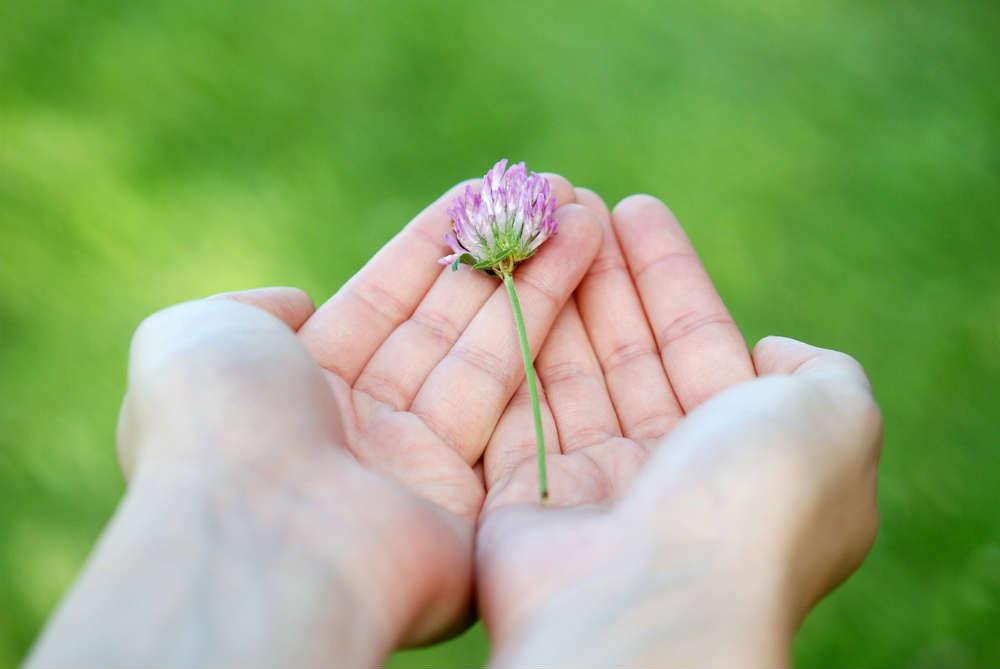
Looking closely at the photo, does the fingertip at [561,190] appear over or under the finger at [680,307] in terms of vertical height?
over

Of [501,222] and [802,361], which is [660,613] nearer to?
[802,361]

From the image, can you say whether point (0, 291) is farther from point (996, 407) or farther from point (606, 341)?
point (996, 407)

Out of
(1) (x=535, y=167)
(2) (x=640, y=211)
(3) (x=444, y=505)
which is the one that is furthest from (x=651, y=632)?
(1) (x=535, y=167)

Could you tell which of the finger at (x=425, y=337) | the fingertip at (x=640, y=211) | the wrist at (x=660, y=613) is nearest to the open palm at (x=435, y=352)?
the finger at (x=425, y=337)

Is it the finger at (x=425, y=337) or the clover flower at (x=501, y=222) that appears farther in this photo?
the clover flower at (x=501, y=222)

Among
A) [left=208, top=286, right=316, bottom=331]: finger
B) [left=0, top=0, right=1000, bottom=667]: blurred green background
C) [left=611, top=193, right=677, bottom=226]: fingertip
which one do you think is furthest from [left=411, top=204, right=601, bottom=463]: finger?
[left=0, top=0, right=1000, bottom=667]: blurred green background

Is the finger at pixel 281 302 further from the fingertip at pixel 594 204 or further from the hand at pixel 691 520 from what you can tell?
the fingertip at pixel 594 204

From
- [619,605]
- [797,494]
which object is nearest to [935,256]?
[797,494]
